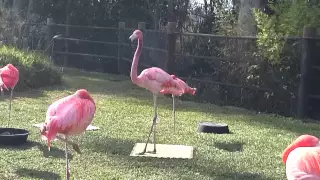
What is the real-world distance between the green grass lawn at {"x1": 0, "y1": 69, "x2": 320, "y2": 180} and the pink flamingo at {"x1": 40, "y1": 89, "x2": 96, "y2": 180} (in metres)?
0.63

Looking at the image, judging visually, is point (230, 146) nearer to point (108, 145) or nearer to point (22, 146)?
point (108, 145)

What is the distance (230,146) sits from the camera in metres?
6.21

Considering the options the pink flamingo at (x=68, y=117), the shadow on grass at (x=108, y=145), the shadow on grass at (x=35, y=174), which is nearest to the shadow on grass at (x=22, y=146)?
the shadow on grass at (x=108, y=145)

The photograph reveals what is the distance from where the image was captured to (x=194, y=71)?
10586 millimetres

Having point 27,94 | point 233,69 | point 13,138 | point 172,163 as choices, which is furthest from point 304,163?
point 27,94

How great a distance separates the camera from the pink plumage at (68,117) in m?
4.17

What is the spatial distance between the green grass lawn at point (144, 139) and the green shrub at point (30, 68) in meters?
0.61

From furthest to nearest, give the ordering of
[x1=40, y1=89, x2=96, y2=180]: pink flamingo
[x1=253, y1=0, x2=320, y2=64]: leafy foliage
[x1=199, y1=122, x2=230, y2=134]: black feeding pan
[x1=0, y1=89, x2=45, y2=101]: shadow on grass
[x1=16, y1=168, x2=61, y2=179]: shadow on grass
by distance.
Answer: [x1=0, y1=89, x2=45, y2=101]: shadow on grass, [x1=253, y1=0, x2=320, y2=64]: leafy foliage, [x1=199, y1=122, x2=230, y2=134]: black feeding pan, [x1=16, y1=168, x2=61, y2=179]: shadow on grass, [x1=40, y1=89, x2=96, y2=180]: pink flamingo

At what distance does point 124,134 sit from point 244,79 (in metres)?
3.38

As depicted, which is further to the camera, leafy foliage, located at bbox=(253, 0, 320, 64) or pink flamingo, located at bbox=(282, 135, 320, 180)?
leafy foliage, located at bbox=(253, 0, 320, 64)

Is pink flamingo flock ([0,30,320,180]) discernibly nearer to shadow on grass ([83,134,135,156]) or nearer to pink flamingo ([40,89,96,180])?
pink flamingo ([40,89,96,180])

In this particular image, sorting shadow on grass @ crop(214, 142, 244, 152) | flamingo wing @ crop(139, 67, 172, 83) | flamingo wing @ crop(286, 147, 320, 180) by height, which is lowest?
shadow on grass @ crop(214, 142, 244, 152)

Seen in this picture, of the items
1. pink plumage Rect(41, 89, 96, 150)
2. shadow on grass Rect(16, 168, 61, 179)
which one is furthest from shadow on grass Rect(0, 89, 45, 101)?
pink plumage Rect(41, 89, 96, 150)

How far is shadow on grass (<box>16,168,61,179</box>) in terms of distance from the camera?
4.75m
